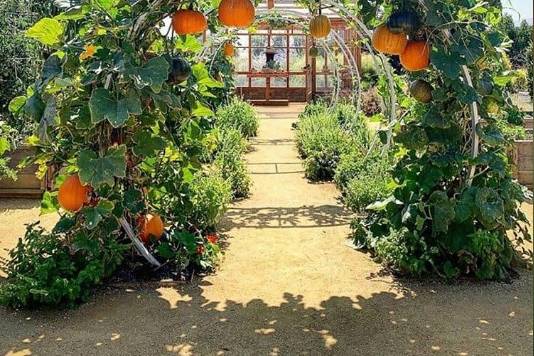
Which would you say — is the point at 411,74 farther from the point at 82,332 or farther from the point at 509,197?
the point at 82,332

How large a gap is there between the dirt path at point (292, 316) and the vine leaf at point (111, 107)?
102cm

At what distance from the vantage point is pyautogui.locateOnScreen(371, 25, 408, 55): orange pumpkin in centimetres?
301

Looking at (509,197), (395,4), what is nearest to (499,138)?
(509,197)

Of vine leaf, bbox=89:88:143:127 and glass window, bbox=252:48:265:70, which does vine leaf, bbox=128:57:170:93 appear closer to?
vine leaf, bbox=89:88:143:127

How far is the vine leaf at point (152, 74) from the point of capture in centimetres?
248

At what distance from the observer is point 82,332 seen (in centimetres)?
275

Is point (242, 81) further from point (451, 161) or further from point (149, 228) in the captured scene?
point (451, 161)

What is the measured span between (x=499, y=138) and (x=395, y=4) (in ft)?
3.10

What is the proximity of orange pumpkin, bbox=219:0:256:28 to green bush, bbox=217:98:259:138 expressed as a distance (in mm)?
6526

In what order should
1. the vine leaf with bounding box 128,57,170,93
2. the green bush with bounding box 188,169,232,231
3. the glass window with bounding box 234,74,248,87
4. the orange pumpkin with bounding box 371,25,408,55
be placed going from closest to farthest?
the vine leaf with bounding box 128,57,170,93, the orange pumpkin with bounding box 371,25,408,55, the green bush with bounding box 188,169,232,231, the glass window with bounding box 234,74,248,87

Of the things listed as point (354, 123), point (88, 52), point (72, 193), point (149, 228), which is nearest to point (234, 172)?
point (149, 228)

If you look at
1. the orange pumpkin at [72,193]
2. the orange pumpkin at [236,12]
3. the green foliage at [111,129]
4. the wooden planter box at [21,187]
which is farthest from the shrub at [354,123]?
the orange pumpkin at [72,193]

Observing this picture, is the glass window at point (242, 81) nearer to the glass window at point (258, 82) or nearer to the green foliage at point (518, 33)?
the glass window at point (258, 82)

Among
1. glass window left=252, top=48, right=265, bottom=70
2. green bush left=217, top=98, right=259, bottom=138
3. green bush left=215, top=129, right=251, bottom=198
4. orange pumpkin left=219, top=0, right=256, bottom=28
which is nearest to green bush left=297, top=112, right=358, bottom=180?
green bush left=215, top=129, right=251, bottom=198
